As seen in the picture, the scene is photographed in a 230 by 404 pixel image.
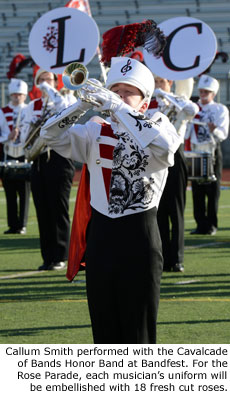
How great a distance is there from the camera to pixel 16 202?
11930 mm

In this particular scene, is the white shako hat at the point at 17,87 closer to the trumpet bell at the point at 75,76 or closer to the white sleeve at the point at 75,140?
the white sleeve at the point at 75,140

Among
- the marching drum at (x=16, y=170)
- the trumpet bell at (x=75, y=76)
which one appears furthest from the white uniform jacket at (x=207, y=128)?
the trumpet bell at (x=75, y=76)

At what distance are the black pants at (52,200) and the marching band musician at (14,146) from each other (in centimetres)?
350

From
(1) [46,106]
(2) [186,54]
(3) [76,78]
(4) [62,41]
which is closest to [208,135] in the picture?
(1) [46,106]

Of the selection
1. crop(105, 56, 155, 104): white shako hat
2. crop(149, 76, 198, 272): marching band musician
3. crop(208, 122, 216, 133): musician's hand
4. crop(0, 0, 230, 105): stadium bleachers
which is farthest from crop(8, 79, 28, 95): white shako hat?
crop(0, 0, 230, 105): stadium bleachers

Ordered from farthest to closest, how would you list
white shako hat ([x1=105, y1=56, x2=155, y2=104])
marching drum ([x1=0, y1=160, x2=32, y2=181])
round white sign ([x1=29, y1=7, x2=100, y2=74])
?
marching drum ([x1=0, y1=160, x2=32, y2=181]) < round white sign ([x1=29, y1=7, x2=100, y2=74]) < white shako hat ([x1=105, y1=56, x2=155, y2=104])

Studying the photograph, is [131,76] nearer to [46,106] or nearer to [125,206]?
[125,206]

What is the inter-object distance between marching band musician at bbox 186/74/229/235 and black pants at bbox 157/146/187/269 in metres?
3.28

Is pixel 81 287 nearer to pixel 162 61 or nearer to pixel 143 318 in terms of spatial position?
pixel 162 61

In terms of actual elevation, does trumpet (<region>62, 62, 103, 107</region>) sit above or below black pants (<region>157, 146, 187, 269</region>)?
above

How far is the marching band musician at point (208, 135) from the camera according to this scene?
11375mm

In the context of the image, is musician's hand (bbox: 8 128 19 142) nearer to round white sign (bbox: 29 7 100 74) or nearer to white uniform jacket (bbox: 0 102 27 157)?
white uniform jacket (bbox: 0 102 27 157)

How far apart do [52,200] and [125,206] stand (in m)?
4.53

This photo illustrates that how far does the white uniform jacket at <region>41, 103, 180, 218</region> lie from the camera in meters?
3.54
